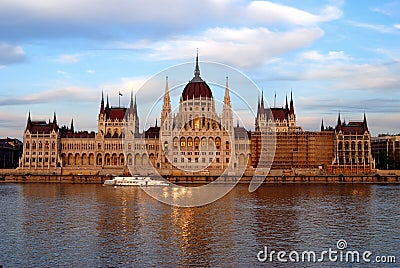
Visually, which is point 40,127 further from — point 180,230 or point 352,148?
point 180,230

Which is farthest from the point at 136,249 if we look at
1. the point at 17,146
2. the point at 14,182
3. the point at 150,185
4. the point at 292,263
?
the point at 17,146

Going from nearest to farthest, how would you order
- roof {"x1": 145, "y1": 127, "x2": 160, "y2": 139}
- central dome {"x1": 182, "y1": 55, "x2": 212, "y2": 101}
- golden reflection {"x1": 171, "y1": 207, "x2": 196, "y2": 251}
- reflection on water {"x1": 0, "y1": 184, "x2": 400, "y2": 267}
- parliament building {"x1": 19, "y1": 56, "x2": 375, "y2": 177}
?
reflection on water {"x1": 0, "y1": 184, "x2": 400, "y2": 267} < golden reflection {"x1": 171, "y1": 207, "x2": 196, "y2": 251} < parliament building {"x1": 19, "y1": 56, "x2": 375, "y2": 177} < roof {"x1": 145, "y1": 127, "x2": 160, "y2": 139} < central dome {"x1": 182, "y1": 55, "x2": 212, "y2": 101}

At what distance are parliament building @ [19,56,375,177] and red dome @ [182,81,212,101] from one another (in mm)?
234

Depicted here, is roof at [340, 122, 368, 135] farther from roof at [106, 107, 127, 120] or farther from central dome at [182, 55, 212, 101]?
roof at [106, 107, 127, 120]

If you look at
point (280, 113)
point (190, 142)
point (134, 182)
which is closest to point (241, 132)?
point (190, 142)

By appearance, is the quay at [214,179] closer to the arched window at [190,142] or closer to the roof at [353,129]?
the roof at [353,129]

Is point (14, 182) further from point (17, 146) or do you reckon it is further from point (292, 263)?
point (292, 263)

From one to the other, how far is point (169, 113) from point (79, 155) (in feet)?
70.1

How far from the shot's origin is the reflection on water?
28469 mm

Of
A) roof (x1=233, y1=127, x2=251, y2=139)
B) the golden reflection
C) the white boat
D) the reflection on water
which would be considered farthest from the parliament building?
the golden reflection

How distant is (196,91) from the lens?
398ft

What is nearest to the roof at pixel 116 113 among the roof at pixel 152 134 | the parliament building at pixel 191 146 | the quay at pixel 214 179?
the parliament building at pixel 191 146

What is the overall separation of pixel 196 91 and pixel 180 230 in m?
86.1

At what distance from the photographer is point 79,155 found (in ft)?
373
